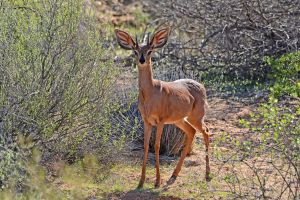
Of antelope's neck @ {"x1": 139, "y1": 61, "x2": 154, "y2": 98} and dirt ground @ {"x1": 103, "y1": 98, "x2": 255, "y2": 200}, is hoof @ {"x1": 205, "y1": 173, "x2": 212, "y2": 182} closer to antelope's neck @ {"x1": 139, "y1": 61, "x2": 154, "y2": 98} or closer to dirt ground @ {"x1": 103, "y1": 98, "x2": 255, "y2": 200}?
dirt ground @ {"x1": 103, "y1": 98, "x2": 255, "y2": 200}

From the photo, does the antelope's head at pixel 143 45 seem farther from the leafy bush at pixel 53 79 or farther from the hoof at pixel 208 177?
the hoof at pixel 208 177

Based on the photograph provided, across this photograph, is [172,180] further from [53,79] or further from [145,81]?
[53,79]

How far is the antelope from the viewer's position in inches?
346

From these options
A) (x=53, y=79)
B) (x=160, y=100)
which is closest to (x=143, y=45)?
(x=160, y=100)

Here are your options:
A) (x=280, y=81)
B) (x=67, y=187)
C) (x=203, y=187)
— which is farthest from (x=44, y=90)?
(x=280, y=81)

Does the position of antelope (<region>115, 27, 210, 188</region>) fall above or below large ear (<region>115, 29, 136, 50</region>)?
below

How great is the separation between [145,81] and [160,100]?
0.92 feet

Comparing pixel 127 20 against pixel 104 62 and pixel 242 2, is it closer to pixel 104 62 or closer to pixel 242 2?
pixel 242 2

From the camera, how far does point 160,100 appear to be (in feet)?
29.1

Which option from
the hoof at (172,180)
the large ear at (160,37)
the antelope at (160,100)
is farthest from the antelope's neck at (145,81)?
the hoof at (172,180)

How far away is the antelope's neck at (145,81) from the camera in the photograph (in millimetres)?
8781

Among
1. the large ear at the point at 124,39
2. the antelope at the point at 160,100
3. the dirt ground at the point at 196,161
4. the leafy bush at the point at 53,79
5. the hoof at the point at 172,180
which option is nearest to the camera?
the leafy bush at the point at 53,79

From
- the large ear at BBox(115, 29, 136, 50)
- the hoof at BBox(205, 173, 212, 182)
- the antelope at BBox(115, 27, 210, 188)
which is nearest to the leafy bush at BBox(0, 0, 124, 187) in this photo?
the large ear at BBox(115, 29, 136, 50)

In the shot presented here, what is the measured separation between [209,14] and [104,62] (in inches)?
171
